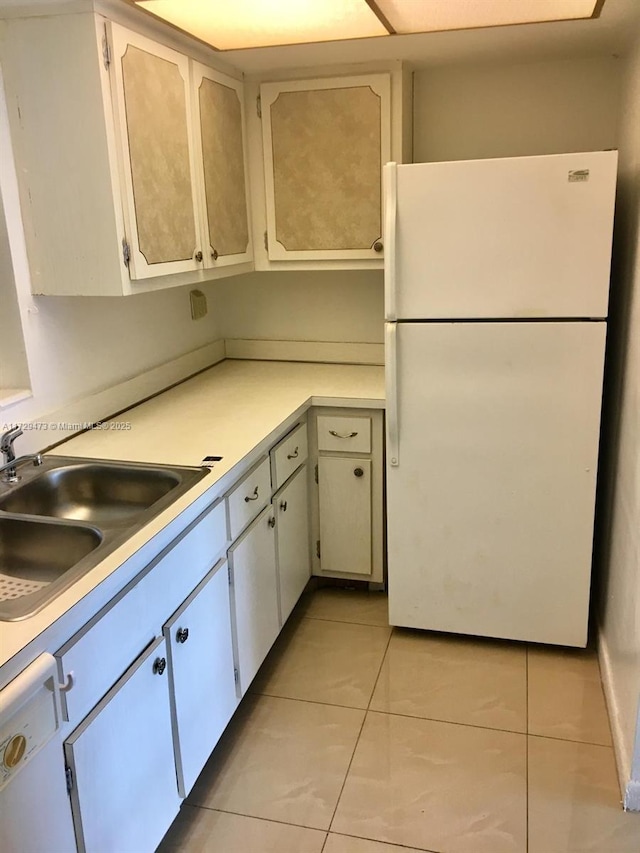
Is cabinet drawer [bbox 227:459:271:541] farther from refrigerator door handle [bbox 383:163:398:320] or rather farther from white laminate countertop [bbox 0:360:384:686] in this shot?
refrigerator door handle [bbox 383:163:398:320]

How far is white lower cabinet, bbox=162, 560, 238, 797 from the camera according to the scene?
5.76 feet

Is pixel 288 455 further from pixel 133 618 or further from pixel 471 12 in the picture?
pixel 471 12

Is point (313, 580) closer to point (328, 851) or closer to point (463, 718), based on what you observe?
point (463, 718)

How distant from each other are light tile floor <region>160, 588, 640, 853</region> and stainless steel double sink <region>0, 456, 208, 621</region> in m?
0.80

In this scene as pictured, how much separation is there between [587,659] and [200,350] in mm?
1957

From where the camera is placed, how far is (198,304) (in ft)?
10.3

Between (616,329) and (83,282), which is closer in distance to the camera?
(83,282)

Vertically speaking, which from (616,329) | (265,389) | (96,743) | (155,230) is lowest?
(96,743)

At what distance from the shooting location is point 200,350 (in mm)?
3180

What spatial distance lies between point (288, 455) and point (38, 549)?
104cm

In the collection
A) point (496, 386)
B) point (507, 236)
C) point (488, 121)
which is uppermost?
point (488, 121)

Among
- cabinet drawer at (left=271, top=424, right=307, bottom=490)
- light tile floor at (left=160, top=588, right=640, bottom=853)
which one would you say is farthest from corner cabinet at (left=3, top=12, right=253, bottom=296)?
light tile floor at (left=160, top=588, right=640, bottom=853)

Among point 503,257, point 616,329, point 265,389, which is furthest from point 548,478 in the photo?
point 265,389

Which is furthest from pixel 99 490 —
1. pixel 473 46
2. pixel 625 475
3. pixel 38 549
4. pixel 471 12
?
pixel 473 46
